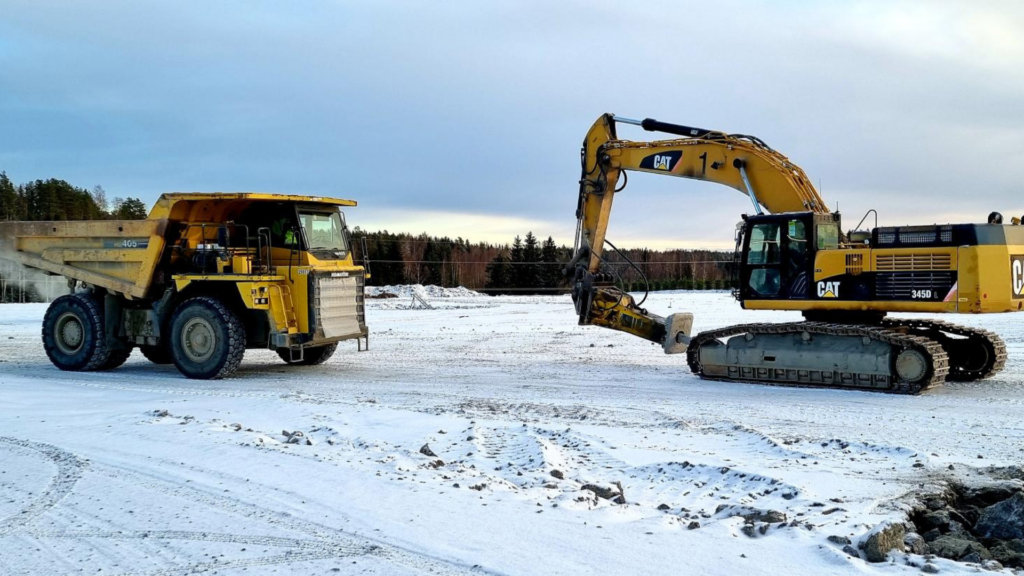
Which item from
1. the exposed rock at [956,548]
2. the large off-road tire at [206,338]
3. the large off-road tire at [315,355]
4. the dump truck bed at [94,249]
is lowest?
the exposed rock at [956,548]

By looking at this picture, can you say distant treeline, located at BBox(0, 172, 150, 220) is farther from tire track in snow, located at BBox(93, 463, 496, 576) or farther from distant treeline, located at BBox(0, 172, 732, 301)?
tire track in snow, located at BBox(93, 463, 496, 576)

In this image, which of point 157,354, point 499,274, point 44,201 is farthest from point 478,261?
point 157,354

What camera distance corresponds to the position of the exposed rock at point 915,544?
4918 millimetres

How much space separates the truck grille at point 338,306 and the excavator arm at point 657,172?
133 inches

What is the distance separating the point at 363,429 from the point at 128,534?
314cm

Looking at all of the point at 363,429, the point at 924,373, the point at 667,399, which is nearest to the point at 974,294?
the point at 924,373

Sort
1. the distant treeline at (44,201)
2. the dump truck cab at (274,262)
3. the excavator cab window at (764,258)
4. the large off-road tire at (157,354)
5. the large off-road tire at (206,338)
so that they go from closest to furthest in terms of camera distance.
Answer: the excavator cab window at (764,258) < the large off-road tire at (206,338) < the dump truck cab at (274,262) < the large off-road tire at (157,354) < the distant treeline at (44,201)

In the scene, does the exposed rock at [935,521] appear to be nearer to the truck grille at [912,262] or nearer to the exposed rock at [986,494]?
the exposed rock at [986,494]

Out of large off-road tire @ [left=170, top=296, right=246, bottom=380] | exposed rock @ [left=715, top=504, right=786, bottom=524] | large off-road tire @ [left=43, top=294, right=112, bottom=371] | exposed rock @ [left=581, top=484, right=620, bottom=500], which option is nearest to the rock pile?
exposed rock @ [left=715, top=504, right=786, bottom=524]

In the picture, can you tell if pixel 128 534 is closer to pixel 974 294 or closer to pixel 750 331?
pixel 750 331

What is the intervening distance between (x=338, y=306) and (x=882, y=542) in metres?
9.75

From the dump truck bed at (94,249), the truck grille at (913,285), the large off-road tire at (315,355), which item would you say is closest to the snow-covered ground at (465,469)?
the truck grille at (913,285)

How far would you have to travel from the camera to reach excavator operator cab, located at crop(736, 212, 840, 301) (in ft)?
39.1

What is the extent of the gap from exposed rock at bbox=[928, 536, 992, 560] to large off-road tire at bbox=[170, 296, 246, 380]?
9.88m
